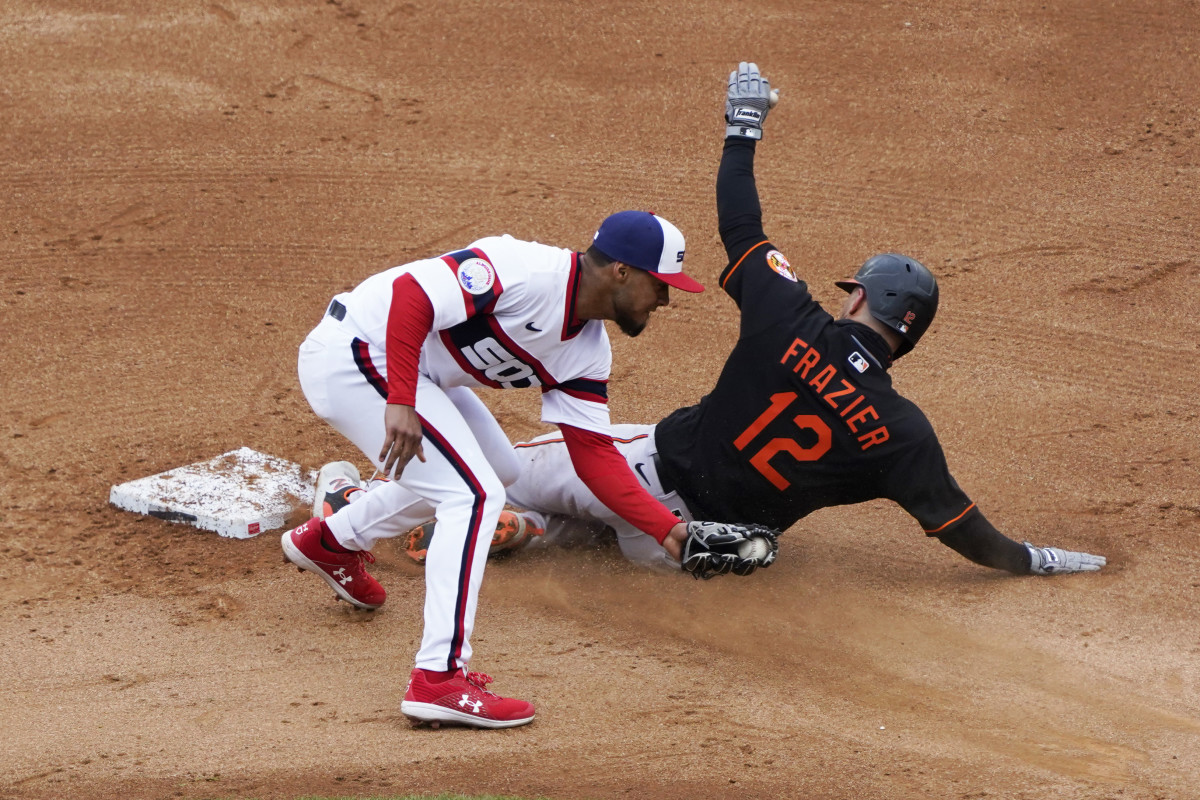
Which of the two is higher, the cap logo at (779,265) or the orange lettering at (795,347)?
the cap logo at (779,265)

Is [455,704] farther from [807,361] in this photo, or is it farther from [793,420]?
[807,361]

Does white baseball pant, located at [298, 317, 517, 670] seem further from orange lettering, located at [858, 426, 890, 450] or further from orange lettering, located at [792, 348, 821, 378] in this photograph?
orange lettering, located at [858, 426, 890, 450]

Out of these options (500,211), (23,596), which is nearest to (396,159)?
(500,211)

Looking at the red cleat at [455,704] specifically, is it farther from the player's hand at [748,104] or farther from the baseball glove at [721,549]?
the player's hand at [748,104]

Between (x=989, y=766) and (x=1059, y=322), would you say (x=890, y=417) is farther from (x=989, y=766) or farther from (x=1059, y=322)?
(x=1059, y=322)

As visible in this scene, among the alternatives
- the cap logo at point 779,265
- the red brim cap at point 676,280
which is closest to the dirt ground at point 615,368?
the cap logo at point 779,265
